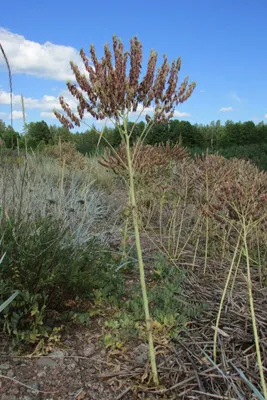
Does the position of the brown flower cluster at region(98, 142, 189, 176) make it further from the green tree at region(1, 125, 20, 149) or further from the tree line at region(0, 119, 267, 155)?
the tree line at region(0, 119, 267, 155)

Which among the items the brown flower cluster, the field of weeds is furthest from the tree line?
the field of weeds

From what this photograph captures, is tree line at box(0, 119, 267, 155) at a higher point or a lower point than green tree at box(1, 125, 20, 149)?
higher

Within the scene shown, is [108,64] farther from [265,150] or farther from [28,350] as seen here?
[265,150]

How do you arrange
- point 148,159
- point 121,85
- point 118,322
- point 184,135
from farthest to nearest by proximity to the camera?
point 184,135 < point 148,159 < point 118,322 < point 121,85

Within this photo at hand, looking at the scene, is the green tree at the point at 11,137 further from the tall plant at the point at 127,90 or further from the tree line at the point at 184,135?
the tree line at the point at 184,135

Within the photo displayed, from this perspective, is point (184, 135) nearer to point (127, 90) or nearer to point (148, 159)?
point (148, 159)

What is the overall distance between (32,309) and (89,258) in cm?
62

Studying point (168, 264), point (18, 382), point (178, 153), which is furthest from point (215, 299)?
point (178, 153)

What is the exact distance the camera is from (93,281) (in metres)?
2.50

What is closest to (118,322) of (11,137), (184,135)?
(11,137)

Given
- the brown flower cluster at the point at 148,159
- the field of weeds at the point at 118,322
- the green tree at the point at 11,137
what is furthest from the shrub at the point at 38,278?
the brown flower cluster at the point at 148,159

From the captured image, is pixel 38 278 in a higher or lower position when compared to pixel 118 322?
higher

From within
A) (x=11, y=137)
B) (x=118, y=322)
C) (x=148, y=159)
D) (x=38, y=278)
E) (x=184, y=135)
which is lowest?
(x=118, y=322)

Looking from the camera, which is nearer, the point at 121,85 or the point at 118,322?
the point at 121,85
